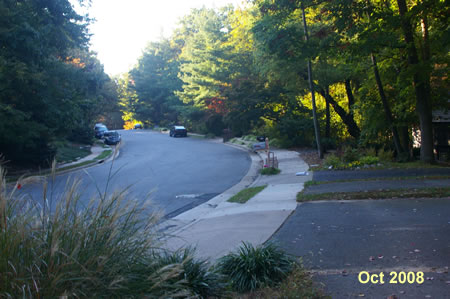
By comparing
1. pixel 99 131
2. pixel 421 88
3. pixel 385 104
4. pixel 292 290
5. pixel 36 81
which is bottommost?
pixel 292 290

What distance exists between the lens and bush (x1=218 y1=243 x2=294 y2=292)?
519 cm

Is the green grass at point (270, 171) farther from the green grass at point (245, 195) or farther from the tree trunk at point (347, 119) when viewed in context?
the tree trunk at point (347, 119)

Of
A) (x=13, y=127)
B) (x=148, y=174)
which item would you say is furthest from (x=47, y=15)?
(x=148, y=174)

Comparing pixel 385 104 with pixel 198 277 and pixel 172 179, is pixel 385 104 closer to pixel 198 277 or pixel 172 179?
pixel 172 179

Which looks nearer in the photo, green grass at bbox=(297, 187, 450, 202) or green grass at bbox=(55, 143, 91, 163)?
green grass at bbox=(297, 187, 450, 202)

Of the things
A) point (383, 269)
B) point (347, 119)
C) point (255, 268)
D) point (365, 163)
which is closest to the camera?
point (255, 268)

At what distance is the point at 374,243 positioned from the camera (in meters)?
6.87

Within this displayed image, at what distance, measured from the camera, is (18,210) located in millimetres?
3893

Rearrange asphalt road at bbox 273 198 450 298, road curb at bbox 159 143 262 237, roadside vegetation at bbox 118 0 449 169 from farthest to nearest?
roadside vegetation at bbox 118 0 449 169, road curb at bbox 159 143 262 237, asphalt road at bbox 273 198 450 298

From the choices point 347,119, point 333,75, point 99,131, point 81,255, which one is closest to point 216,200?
point 81,255

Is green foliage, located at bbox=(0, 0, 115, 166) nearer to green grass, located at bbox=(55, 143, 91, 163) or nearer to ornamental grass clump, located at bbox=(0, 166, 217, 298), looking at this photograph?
green grass, located at bbox=(55, 143, 91, 163)

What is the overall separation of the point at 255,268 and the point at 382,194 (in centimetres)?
693

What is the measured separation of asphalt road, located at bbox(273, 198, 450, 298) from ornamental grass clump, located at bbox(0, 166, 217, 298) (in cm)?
248

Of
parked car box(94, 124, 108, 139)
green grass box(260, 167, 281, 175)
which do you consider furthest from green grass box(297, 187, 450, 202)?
parked car box(94, 124, 108, 139)
